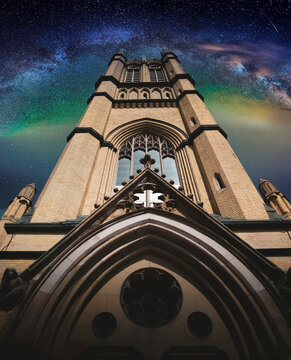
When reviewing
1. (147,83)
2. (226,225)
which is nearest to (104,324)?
(226,225)

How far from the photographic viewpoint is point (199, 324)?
372cm

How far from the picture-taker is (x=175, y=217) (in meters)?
4.64

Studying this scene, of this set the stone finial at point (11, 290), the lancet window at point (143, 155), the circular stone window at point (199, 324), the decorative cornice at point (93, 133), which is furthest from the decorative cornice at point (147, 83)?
the circular stone window at point (199, 324)

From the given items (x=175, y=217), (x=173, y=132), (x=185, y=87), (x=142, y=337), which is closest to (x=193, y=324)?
(x=142, y=337)

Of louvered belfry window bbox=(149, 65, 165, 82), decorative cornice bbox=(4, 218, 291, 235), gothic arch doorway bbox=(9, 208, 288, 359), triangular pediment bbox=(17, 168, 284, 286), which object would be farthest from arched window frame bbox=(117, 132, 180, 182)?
louvered belfry window bbox=(149, 65, 165, 82)

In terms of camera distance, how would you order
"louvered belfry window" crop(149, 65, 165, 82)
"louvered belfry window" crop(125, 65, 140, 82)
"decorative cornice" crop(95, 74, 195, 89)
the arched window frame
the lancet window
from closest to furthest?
the lancet window → the arched window frame → "decorative cornice" crop(95, 74, 195, 89) → "louvered belfry window" crop(149, 65, 165, 82) → "louvered belfry window" crop(125, 65, 140, 82)

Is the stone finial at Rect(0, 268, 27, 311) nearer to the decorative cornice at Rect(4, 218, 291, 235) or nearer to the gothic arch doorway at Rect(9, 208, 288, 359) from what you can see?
the gothic arch doorway at Rect(9, 208, 288, 359)

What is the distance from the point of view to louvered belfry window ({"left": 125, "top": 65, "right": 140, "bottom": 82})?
64.5ft

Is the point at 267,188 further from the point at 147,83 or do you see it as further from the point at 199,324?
the point at 147,83

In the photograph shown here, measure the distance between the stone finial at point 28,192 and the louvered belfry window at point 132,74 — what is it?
516 inches

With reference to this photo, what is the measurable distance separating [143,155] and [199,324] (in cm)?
765

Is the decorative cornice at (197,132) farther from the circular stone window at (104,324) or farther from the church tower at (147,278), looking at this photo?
the circular stone window at (104,324)

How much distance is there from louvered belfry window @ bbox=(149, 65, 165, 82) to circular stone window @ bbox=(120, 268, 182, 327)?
60.9ft

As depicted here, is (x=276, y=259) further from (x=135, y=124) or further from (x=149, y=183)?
(x=135, y=124)
